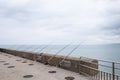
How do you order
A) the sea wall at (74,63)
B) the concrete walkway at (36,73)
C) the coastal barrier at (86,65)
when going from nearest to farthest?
the coastal barrier at (86,65) → the concrete walkway at (36,73) → the sea wall at (74,63)

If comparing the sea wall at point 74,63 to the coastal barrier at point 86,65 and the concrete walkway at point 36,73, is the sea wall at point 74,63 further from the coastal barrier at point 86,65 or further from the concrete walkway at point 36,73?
the concrete walkway at point 36,73

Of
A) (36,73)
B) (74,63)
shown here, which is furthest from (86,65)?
(36,73)

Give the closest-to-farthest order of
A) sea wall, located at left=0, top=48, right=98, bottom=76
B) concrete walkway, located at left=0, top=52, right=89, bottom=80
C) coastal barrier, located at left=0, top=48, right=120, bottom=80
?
coastal barrier, located at left=0, top=48, right=120, bottom=80, concrete walkway, located at left=0, top=52, right=89, bottom=80, sea wall, located at left=0, top=48, right=98, bottom=76

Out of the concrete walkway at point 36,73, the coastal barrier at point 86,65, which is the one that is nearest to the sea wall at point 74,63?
the coastal barrier at point 86,65

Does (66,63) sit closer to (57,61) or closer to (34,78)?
(57,61)

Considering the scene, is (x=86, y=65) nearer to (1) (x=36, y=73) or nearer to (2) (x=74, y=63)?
(2) (x=74, y=63)

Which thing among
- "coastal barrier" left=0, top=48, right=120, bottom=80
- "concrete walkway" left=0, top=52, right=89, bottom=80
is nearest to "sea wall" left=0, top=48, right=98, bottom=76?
"coastal barrier" left=0, top=48, right=120, bottom=80

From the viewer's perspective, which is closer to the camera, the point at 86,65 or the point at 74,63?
the point at 86,65

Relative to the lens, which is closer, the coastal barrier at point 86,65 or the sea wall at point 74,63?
the coastal barrier at point 86,65

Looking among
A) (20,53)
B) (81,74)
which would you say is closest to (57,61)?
(81,74)

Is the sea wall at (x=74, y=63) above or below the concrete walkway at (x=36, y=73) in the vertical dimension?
above

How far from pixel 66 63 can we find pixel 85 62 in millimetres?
1165

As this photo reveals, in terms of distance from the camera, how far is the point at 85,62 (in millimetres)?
5336

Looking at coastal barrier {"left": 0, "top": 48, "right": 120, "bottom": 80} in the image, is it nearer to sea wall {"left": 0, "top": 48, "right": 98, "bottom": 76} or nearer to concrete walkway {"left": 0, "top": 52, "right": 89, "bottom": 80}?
sea wall {"left": 0, "top": 48, "right": 98, "bottom": 76}
